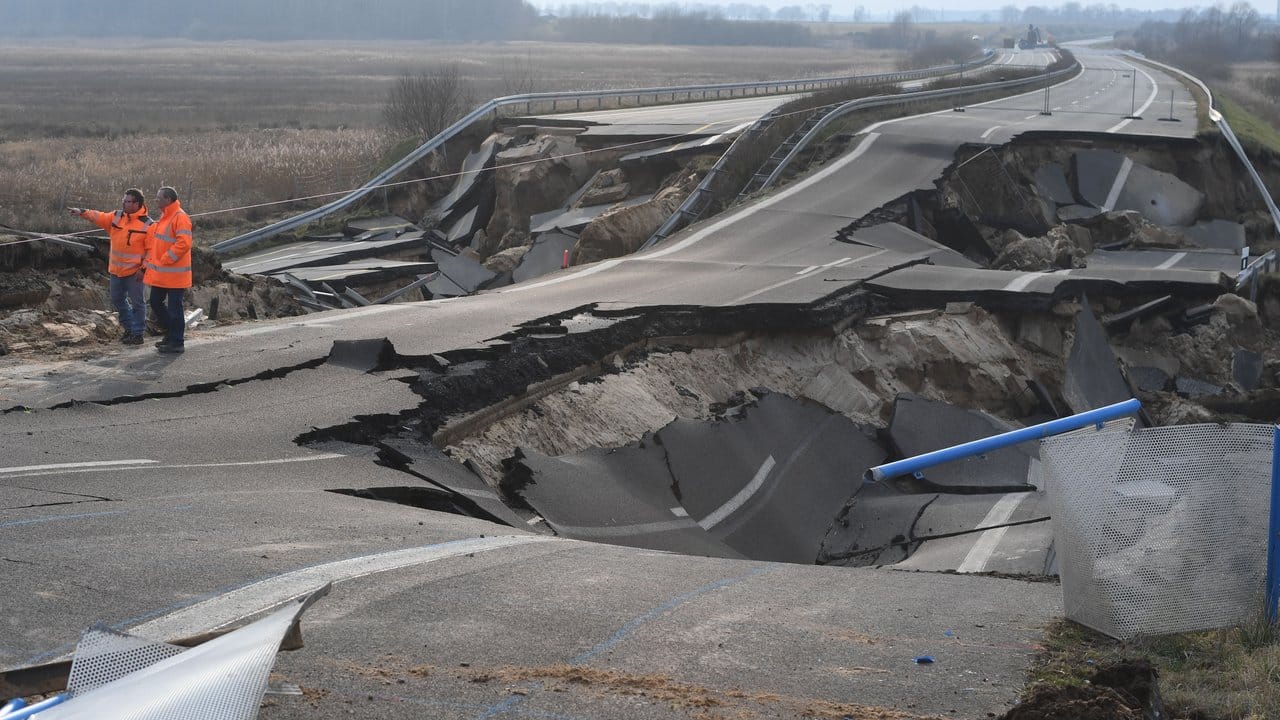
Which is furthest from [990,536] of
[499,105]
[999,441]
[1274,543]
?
[499,105]

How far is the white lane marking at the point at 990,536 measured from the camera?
30.1ft

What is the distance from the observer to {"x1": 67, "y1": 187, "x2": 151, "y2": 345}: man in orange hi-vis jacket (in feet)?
36.3

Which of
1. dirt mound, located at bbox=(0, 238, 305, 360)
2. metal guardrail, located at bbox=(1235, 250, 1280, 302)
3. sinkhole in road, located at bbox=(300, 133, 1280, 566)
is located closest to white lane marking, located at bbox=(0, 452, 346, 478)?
sinkhole in road, located at bbox=(300, 133, 1280, 566)

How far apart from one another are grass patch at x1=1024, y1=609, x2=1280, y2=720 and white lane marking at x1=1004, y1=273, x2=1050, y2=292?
11.2 m

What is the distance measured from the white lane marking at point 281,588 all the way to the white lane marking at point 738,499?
3.54 meters

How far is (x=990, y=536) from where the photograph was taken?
32.7 feet

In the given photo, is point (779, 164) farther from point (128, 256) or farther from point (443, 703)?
point (443, 703)

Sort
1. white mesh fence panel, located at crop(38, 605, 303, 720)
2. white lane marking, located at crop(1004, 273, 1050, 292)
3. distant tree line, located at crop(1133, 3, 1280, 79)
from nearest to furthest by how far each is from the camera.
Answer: white mesh fence panel, located at crop(38, 605, 303, 720) → white lane marking, located at crop(1004, 273, 1050, 292) → distant tree line, located at crop(1133, 3, 1280, 79)

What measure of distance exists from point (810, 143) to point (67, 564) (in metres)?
21.8

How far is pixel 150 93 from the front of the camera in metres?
75.4

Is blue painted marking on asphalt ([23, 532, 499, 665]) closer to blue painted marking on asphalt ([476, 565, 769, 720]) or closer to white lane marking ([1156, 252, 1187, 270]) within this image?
blue painted marking on asphalt ([476, 565, 769, 720])

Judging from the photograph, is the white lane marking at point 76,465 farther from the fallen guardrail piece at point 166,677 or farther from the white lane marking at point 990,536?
the white lane marking at point 990,536

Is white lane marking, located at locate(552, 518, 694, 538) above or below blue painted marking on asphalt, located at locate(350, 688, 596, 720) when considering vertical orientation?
below

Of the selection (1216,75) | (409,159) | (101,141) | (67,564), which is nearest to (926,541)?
(67,564)
